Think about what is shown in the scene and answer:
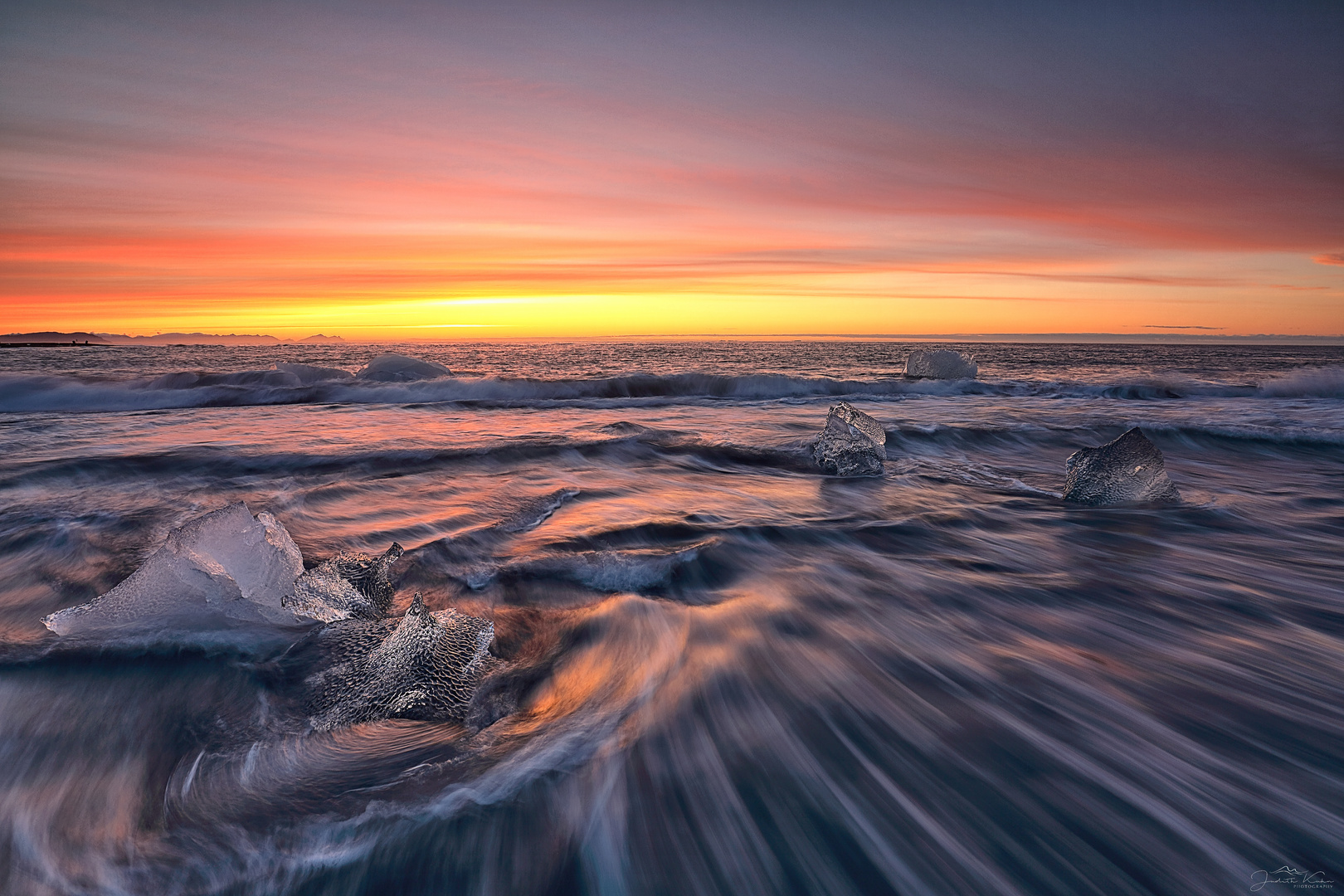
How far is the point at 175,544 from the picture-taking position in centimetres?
256

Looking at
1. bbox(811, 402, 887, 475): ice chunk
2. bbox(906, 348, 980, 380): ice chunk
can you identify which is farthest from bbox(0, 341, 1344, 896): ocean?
bbox(906, 348, 980, 380): ice chunk

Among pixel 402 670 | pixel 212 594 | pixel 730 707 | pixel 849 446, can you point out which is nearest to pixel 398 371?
pixel 849 446

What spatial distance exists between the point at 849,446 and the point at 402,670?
498cm

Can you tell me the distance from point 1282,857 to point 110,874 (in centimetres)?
297

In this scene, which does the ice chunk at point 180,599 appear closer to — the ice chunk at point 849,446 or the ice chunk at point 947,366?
the ice chunk at point 849,446

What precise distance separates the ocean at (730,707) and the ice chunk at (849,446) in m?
0.58

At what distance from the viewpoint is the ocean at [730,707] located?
1557mm

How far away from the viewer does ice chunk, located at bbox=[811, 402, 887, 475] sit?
6.18 meters

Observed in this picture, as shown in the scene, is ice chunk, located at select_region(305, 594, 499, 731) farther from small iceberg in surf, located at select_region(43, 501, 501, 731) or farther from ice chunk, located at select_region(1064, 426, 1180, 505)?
ice chunk, located at select_region(1064, 426, 1180, 505)

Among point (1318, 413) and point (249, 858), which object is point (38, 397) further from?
point (1318, 413)

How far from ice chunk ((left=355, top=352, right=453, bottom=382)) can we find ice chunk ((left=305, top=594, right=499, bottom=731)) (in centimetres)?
1569

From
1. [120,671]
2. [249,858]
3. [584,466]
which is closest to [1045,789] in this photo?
[249,858]

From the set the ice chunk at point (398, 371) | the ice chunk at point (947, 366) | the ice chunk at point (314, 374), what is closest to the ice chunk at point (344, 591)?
the ice chunk at point (398, 371)

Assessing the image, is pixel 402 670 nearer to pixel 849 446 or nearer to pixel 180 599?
pixel 180 599
